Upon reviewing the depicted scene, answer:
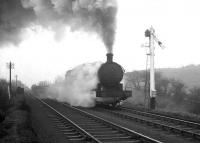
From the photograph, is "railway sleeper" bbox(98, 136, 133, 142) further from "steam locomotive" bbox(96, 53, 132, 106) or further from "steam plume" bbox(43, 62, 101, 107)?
"steam plume" bbox(43, 62, 101, 107)

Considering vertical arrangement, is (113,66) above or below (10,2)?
below

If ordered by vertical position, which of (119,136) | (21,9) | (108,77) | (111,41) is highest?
(21,9)

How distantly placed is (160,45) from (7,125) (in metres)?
20.6

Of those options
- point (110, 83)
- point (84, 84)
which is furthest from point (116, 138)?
point (84, 84)

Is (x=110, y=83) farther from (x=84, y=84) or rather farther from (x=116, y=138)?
(x=116, y=138)

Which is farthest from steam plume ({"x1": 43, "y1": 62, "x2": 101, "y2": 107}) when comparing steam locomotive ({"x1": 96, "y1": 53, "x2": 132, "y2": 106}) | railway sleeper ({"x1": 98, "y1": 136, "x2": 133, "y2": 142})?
railway sleeper ({"x1": 98, "y1": 136, "x2": 133, "y2": 142})

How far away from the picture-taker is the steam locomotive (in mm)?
20953

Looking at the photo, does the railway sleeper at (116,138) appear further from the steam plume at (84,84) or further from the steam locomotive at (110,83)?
the steam plume at (84,84)

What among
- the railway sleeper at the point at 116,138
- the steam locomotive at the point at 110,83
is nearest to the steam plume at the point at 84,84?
the steam locomotive at the point at 110,83

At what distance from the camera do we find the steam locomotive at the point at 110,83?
20953mm

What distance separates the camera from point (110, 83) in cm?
2136

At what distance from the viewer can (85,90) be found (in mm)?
24172

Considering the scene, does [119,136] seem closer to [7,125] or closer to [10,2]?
[7,125]

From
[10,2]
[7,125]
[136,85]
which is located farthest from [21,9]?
[136,85]
